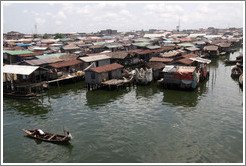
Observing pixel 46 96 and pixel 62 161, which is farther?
pixel 46 96

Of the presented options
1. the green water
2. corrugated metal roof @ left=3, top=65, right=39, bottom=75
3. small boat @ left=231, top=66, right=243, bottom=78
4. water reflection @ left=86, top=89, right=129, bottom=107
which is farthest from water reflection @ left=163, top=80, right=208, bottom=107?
corrugated metal roof @ left=3, top=65, right=39, bottom=75

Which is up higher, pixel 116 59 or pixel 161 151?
pixel 116 59

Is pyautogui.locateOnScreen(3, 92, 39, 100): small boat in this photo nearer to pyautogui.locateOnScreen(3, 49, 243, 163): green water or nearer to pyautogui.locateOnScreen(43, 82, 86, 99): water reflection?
pyautogui.locateOnScreen(3, 49, 243, 163): green water

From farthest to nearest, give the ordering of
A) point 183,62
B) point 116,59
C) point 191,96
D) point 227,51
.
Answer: point 227,51 → point 116,59 → point 183,62 → point 191,96

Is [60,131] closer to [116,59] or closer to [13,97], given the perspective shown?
[13,97]

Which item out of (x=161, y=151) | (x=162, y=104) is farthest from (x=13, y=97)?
(x=161, y=151)

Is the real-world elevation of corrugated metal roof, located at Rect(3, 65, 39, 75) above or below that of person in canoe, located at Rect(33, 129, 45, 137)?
above

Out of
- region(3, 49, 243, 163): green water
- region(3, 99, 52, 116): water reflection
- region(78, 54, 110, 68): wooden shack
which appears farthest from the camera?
region(78, 54, 110, 68): wooden shack

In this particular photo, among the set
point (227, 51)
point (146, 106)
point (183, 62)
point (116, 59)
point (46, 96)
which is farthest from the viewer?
point (227, 51)

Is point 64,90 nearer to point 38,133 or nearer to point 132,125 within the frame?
point 38,133
